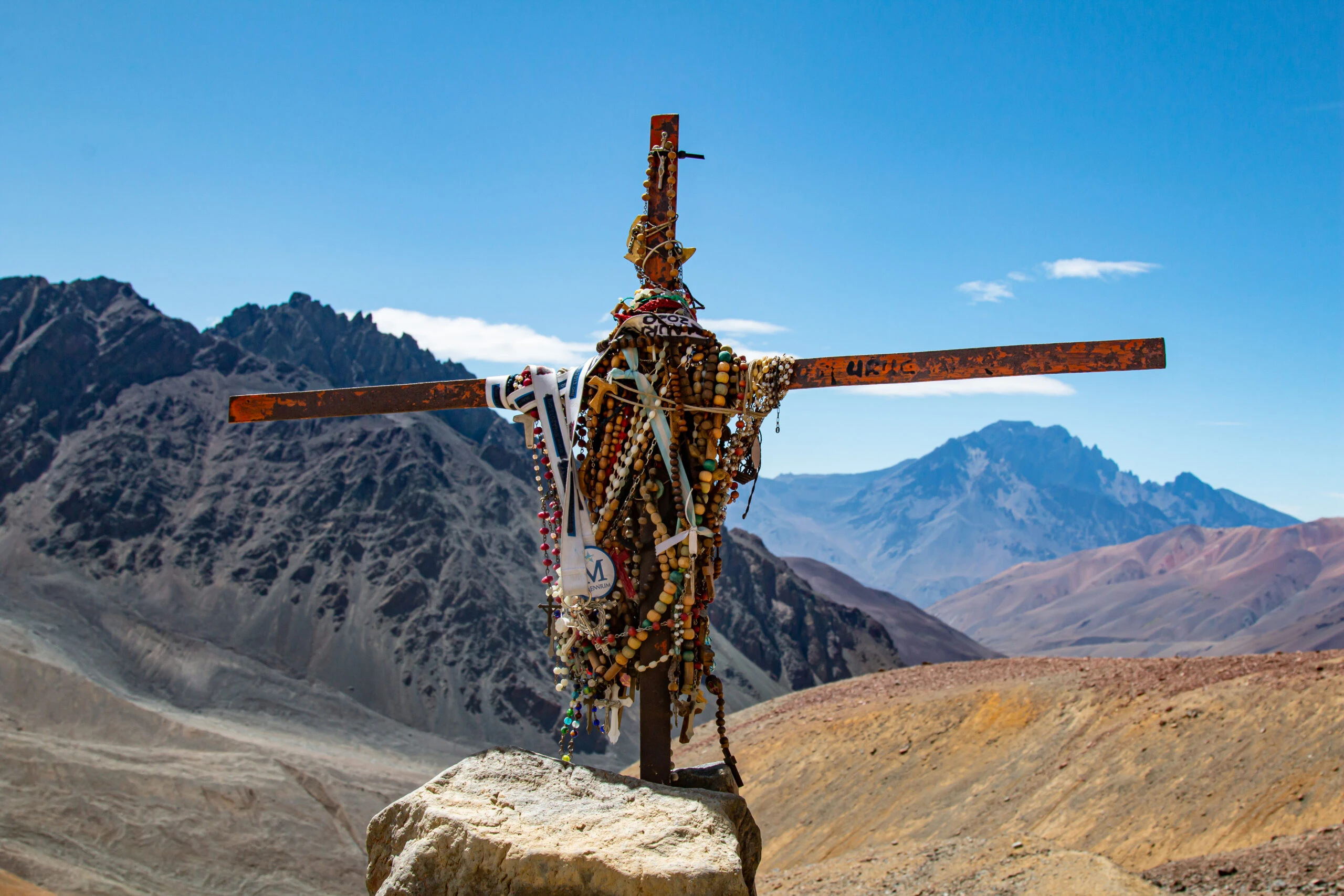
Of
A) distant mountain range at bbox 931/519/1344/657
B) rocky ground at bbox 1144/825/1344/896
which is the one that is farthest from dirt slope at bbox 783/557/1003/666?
rocky ground at bbox 1144/825/1344/896

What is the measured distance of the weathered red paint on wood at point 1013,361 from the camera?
4445 mm

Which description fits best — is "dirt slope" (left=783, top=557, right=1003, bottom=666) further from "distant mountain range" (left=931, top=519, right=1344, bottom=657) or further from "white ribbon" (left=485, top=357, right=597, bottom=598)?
"white ribbon" (left=485, top=357, right=597, bottom=598)

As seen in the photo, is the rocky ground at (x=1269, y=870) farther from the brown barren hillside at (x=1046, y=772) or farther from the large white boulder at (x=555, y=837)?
the large white boulder at (x=555, y=837)

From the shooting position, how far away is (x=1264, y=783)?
40.7ft

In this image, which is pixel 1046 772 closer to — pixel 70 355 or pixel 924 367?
pixel 924 367

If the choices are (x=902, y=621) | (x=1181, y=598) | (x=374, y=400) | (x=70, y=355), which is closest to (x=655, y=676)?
(x=374, y=400)

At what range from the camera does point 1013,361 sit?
4.51 m

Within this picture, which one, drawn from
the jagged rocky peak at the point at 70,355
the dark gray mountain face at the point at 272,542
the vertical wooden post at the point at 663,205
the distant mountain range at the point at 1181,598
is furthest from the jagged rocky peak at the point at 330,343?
the vertical wooden post at the point at 663,205

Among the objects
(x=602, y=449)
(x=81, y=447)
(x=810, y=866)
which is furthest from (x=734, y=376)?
(x=81, y=447)

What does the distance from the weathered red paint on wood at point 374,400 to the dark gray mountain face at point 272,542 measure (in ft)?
125

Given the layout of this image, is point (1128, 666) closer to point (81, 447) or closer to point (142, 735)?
point (142, 735)

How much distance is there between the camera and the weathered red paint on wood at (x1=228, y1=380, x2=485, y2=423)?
5.12 m

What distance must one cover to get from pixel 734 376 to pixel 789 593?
202 feet

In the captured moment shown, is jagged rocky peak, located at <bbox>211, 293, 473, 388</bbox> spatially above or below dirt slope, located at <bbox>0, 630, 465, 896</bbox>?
above
